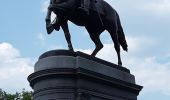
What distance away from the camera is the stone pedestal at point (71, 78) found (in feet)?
57.3

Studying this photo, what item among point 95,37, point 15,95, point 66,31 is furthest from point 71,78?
point 15,95

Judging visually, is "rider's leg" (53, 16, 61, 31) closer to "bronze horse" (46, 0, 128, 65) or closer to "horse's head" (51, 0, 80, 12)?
"bronze horse" (46, 0, 128, 65)

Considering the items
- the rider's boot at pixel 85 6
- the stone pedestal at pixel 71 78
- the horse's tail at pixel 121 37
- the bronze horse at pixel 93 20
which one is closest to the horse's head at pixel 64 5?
the bronze horse at pixel 93 20

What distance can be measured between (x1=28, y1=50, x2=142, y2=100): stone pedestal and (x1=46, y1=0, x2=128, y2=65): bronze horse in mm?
974

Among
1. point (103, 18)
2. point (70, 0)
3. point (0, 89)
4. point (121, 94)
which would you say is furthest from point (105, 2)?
point (0, 89)

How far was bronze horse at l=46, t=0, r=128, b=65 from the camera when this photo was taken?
18797 millimetres

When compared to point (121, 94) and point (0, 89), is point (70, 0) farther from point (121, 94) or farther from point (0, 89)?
point (0, 89)

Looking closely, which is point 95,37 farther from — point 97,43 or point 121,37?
point 121,37

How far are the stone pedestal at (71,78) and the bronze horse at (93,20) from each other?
3.20 ft

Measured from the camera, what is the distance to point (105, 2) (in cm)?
2077

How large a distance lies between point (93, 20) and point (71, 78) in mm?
3053

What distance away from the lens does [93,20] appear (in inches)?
782

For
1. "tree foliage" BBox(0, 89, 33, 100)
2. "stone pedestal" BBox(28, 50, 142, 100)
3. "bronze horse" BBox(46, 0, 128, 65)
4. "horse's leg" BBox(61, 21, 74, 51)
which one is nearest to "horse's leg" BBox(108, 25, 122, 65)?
"bronze horse" BBox(46, 0, 128, 65)

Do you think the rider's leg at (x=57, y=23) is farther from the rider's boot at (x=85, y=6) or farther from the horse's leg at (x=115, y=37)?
the horse's leg at (x=115, y=37)
